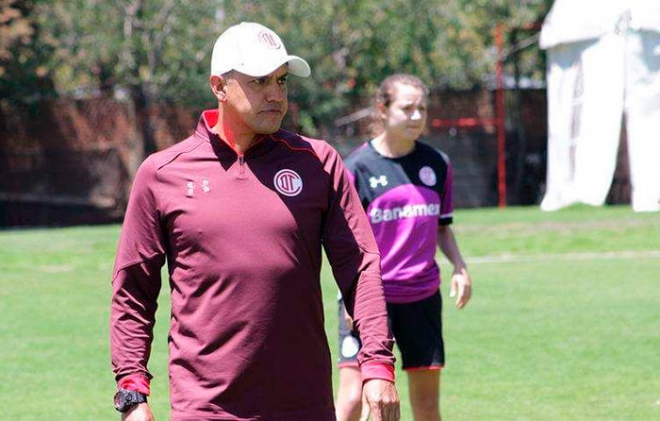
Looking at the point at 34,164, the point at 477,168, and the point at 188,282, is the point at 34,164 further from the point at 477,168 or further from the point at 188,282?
the point at 188,282

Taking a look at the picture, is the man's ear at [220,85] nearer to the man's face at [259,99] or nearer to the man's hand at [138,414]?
the man's face at [259,99]

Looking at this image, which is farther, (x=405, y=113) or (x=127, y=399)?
(x=405, y=113)

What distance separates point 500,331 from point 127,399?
308 inches

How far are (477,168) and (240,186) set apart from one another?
86.3 feet

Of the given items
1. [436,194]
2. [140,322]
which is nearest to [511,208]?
[436,194]

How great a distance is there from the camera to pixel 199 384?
4.27 m

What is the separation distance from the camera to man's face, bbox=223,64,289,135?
4312mm

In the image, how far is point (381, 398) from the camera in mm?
4133

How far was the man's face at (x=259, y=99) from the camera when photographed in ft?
14.1

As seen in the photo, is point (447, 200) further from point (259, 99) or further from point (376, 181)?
point (259, 99)

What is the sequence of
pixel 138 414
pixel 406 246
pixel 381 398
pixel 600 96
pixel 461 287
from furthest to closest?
pixel 600 96 < pixel 461 287 < pixel 406 246 < pixel 138 414 < pixel 381 398

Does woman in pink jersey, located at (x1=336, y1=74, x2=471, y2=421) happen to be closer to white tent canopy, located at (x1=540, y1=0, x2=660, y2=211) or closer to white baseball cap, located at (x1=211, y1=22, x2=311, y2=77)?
white baseball cap, located at (x1=211, y1=22, x2=311, y2=77)

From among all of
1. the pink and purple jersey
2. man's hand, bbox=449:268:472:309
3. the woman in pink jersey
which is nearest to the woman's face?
the woman in pink jersey

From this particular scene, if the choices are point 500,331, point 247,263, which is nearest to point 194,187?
point 247,263
